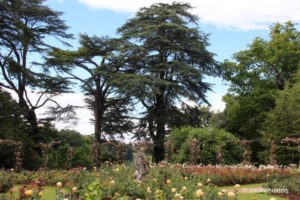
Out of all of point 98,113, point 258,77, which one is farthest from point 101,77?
point 258,77

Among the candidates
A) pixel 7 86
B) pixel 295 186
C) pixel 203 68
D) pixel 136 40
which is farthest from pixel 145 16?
pixel 295 186

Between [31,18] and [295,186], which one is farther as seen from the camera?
[31,18]

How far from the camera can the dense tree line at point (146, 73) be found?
24672mm

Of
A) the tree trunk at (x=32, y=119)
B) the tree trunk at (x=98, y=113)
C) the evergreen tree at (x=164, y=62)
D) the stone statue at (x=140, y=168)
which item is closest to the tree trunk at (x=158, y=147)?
the evergreen tree at (x=164, y=62)

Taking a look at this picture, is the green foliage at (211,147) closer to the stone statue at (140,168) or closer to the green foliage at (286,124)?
the green foliage at (286,124)

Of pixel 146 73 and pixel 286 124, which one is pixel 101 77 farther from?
pixel 286 124

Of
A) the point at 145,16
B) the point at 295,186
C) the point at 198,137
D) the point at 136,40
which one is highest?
the point at 145,16

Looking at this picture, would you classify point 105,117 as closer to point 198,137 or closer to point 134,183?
point 198,137

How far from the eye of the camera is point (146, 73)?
1019 inches

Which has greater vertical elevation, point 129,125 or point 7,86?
point 7,86

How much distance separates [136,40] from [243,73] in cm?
839

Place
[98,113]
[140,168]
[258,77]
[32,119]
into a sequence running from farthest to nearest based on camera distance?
[258,77] → [98,113] → [32,119] → [140,168]

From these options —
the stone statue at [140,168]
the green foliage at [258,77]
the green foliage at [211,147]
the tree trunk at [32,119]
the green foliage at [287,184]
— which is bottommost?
the green foliage at [287,184]

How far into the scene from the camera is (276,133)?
Answer: 21047mm
